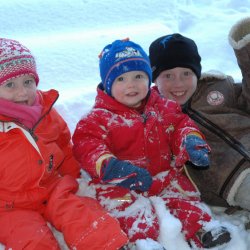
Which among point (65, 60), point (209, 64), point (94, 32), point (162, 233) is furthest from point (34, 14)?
point (162, 233)

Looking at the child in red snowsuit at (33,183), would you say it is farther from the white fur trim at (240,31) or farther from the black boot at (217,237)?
the white fur trim at (240,31)

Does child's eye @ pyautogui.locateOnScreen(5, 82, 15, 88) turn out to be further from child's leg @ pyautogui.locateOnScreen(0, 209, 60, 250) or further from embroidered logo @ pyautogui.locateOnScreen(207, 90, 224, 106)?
embroidered logo @ pyautogui.locateOnScreen(207, 90, 224, 106)

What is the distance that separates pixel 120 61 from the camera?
1835mm

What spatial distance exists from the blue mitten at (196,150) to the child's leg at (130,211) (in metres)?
0.25

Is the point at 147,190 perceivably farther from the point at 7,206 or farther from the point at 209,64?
the point at 209,64

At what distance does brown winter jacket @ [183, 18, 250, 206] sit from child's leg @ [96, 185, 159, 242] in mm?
375

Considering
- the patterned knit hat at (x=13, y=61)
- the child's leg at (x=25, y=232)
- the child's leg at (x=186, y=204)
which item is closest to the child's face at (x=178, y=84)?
the child's leg at (x=186, y=204)

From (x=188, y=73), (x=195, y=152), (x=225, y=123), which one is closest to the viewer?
(x=195, y=152)

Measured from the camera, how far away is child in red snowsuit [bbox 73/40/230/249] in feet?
5.49

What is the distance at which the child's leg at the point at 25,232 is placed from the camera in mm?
1483

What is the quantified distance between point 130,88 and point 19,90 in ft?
1.51

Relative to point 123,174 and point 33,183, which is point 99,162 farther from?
point 33,183

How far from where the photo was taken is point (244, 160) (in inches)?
74.0

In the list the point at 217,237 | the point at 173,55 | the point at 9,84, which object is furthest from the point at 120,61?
the point at 217,237
